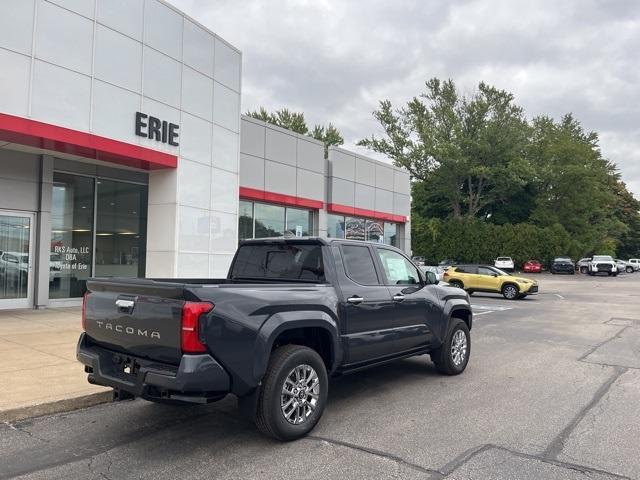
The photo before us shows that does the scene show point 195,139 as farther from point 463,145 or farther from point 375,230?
point 463,145

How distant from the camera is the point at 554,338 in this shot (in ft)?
35.9

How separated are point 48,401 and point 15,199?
27.5ft

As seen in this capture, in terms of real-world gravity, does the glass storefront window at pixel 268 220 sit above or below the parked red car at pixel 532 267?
above

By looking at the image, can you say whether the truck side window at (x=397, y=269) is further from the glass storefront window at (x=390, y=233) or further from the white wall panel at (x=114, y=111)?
the glass storefront window at (x=390, y=233)

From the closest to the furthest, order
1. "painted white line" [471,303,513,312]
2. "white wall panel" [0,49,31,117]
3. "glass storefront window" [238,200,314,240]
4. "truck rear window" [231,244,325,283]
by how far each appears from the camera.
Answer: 1. "truck rear window" [231,244,325,283]
2. "white wall panel" [0,49,31,117]
3. "painted white line" [471,303,513,312]
4. "glass storefront window" [238,200,314,240]

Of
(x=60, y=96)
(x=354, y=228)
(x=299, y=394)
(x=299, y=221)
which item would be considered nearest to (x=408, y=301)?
(x=299, y=394)

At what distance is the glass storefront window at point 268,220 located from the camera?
62.4 ft

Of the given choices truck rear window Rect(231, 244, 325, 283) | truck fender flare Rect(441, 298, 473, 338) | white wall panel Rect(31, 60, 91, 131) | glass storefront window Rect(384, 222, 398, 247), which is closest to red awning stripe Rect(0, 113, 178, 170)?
white wall panel Rect(31, 60, 91, 131)

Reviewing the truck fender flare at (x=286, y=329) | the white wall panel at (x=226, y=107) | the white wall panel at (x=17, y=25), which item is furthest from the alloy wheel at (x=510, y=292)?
the white wall panel at (x=17, y=25)

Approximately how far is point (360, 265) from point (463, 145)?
1994 inches

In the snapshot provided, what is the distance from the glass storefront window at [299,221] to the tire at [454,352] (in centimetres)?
1341

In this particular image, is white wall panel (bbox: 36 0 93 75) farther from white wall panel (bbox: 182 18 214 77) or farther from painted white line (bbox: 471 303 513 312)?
painted white line (bbox: 471 303 513 312)

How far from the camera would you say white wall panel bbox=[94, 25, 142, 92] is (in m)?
11.5

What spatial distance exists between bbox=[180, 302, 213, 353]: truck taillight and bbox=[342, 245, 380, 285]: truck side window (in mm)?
2096
